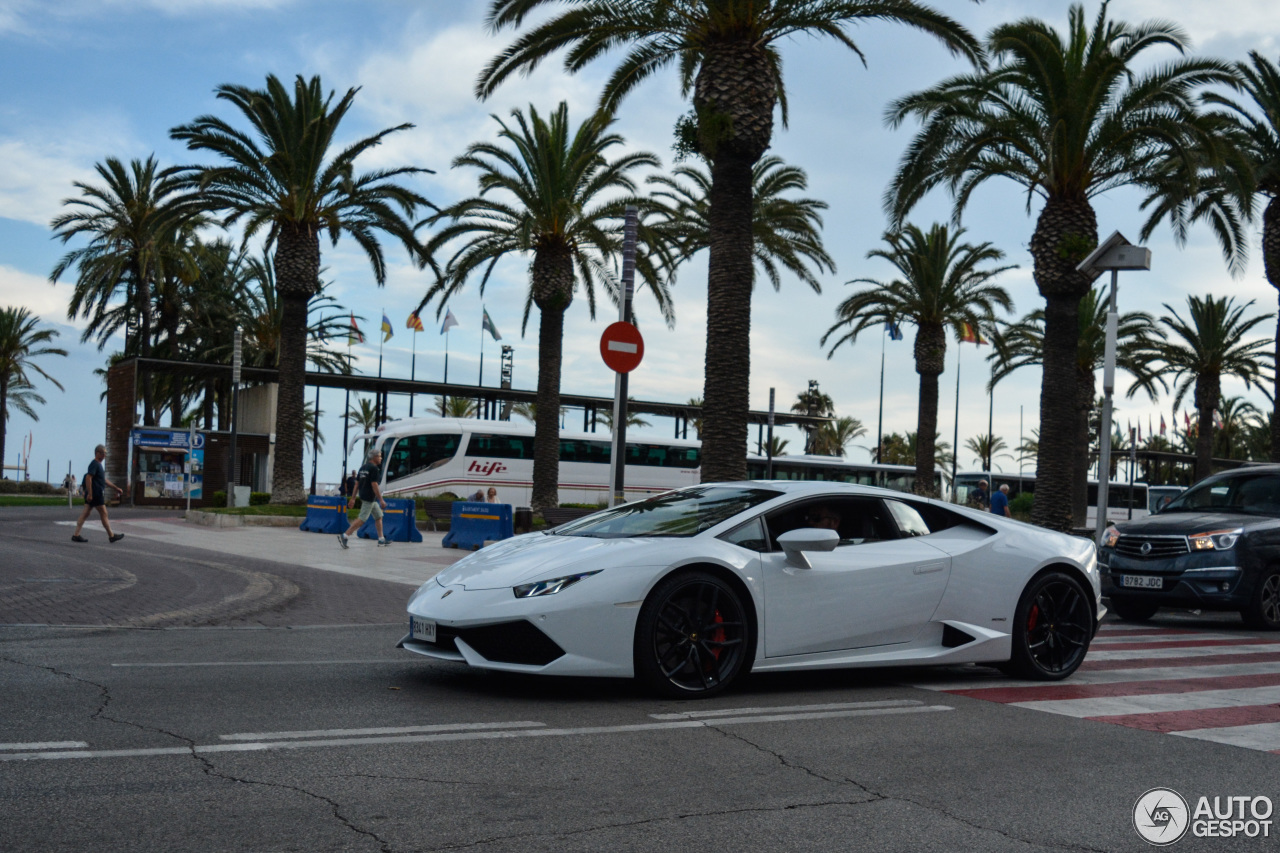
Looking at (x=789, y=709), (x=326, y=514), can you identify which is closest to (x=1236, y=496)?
(x=789, y=709)

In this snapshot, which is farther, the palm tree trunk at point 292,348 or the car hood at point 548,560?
the palm tree trunk at point 292,348

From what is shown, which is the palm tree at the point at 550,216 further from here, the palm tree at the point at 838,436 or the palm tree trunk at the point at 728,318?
the palm tree at the point at 838,436

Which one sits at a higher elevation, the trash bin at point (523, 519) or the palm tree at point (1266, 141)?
the palm tree at point (1266, 141)

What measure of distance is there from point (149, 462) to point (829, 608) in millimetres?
41387

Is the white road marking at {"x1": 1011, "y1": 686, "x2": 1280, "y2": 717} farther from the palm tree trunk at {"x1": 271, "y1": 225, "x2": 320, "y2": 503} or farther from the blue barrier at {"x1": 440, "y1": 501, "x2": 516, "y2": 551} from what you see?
the palm tree trunk at {"x1": 271, "y1": 225, "x2": 320, "y2": 503}

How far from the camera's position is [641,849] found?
139 inches

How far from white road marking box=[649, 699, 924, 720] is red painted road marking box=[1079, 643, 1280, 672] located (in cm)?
251

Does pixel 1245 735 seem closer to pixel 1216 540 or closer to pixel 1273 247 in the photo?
pixel 1216 540

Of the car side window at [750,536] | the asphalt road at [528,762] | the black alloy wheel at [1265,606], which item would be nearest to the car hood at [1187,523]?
the black alloy wheel at [1265,606]

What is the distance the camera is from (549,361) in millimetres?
28781

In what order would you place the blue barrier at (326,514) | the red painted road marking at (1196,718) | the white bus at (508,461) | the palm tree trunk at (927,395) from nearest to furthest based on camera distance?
the red painted road marking at (1196,718), the blue barrier at (326,514), the palm tree trunk at (927,395), the white bus at (508,461)

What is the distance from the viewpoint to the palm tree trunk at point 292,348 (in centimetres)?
3062

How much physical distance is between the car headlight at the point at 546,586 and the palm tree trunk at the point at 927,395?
97.8 ft

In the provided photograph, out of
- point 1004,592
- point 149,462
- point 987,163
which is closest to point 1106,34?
point 987,163
